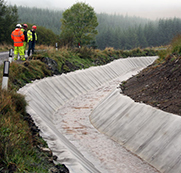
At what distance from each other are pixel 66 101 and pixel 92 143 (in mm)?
6751

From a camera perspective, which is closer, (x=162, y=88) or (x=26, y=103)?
(x=26, y=103)

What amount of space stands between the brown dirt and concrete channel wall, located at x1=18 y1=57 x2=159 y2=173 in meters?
0.69

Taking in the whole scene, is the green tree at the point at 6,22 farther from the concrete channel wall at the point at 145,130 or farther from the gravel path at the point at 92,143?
the concrete channel wall at the point at 145,130

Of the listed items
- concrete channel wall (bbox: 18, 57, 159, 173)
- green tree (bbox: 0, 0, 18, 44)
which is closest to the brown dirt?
concrete channel wall (bbox: 18, 57, 159, 173)

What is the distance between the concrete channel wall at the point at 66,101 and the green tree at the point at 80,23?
133 feet

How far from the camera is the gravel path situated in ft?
27.6

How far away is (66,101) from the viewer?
17.0 meters

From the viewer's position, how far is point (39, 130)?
27.2ft

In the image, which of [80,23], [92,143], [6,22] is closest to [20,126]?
[92,143]

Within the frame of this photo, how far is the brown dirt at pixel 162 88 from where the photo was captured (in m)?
10.1

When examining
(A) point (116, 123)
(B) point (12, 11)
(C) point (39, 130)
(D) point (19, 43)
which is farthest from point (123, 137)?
(B) point (12, 11)

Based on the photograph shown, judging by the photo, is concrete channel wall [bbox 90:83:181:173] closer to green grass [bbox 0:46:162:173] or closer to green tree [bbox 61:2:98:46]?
green grass [bbox 0:46:162:173]

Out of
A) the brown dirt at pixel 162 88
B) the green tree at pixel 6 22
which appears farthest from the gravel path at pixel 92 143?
the green tree at pixel 6 22

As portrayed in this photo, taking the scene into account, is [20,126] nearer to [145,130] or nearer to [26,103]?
[26,103]
